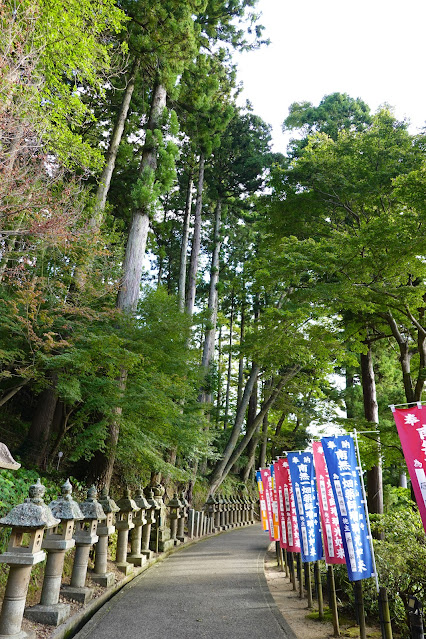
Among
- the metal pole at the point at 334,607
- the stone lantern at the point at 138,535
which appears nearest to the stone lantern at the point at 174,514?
the stone lantern at the point at 138,535

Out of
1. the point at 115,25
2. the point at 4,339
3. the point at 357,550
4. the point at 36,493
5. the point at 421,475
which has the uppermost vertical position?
the point at 115,25

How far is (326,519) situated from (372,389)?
227 inches

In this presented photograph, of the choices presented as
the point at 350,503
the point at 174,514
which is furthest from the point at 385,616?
the point at 174,514

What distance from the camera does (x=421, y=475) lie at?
4211 mm

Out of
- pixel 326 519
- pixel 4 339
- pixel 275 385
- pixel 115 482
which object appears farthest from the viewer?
pixel 275 385

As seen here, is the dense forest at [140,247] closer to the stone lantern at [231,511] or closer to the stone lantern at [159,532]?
the stone lantern at [159,532]

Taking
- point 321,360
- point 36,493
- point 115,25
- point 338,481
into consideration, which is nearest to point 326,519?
point 338,481

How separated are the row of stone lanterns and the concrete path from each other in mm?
408

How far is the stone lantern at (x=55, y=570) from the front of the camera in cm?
411

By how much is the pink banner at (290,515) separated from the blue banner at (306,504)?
0.25m

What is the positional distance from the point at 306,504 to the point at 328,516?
79 centimetres

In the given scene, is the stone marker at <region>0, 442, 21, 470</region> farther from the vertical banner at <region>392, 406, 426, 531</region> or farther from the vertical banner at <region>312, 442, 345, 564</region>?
the vertical banner at <region>312, 442, 345, 564</region>

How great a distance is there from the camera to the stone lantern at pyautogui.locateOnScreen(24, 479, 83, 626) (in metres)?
4.11

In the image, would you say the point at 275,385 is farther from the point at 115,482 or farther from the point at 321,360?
the point at 115,482
